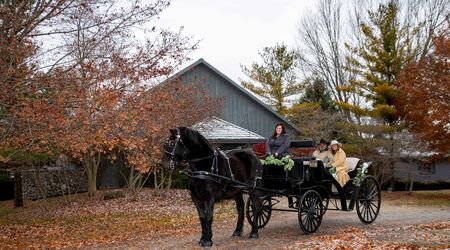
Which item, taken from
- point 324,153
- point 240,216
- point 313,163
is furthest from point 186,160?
point 324,153

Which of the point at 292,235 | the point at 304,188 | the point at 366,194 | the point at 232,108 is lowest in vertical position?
the point at 292,235

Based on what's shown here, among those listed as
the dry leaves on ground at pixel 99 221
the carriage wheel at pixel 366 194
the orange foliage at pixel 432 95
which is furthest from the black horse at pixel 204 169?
the orange foliage at pixel 432 95

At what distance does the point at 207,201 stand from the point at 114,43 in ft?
20.2

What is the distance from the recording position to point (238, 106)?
2992 cm

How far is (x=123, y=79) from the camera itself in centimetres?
1167

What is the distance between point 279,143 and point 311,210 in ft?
5.40

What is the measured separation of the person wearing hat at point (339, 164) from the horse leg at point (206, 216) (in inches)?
155

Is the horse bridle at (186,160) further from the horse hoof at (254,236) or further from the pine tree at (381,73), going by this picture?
the pine tree at (381,73)

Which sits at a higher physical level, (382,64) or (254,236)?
(382,64)

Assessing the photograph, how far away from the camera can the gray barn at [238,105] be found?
29.0 m

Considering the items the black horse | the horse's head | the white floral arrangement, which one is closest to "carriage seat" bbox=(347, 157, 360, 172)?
the white floral arrangement

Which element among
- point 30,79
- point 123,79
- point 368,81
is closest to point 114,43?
point 123,79

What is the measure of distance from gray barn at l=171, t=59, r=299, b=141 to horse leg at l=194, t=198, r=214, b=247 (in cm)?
1940

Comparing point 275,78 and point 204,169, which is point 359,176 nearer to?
point 204,169
